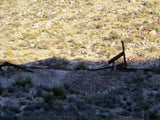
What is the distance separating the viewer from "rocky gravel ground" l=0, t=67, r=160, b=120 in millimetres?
7406

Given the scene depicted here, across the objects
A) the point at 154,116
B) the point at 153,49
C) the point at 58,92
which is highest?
the point at 153,49

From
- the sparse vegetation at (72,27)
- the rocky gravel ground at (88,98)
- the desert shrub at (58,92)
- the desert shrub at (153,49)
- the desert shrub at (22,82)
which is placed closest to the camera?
the rocky gravel ground at (88,98)

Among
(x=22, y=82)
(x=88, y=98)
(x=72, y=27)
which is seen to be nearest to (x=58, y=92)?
(x=88, y=98)

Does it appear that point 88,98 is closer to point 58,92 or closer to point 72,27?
point 58,92

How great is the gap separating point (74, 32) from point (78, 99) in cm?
1625

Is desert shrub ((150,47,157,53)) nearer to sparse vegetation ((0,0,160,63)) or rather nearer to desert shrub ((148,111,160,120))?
sparse vegetation ((0,0,160,63))

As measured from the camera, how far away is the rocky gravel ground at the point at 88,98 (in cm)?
741

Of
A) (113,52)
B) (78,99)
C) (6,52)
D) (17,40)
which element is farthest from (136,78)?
(17,40)

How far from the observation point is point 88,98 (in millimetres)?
9195

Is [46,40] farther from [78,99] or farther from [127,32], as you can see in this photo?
[78,99]

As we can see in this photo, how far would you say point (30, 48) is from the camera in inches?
858

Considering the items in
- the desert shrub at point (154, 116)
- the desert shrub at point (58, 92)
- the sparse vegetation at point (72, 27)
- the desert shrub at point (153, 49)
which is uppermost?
the sparse vegetation at point (72, 27)

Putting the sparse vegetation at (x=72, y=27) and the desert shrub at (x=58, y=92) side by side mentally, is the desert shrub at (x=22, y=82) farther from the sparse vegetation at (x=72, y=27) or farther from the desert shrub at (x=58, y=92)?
the sparse vegetation at (x=72, y=27)

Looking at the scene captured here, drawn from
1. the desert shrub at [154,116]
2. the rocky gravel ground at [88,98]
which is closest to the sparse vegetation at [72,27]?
the rocky gravel ground at [88,98]
